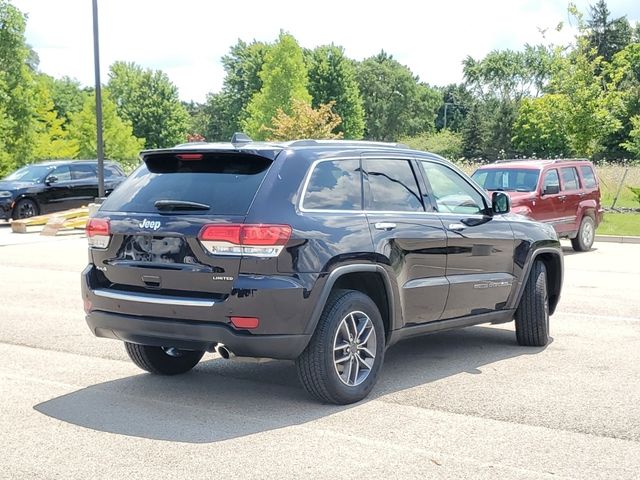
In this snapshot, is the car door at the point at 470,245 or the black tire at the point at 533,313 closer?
the car door at the point at 470,245

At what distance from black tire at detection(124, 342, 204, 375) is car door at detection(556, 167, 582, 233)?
1233 centimetres

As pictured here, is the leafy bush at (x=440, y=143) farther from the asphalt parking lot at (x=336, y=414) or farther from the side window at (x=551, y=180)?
the asphalt parking lot at (x=336, y=414)

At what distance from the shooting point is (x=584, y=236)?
19.1 meters

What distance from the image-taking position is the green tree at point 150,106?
304ft

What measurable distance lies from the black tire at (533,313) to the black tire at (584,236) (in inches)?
436

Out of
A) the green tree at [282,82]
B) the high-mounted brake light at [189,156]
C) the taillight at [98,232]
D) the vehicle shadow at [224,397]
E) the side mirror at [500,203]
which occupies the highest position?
the green tree at [282,82]

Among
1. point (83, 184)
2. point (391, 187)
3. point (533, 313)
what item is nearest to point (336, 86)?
point (83, 184)

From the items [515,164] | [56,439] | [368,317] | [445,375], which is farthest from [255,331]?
[515,164]

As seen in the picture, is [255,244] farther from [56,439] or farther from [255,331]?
[56,439]

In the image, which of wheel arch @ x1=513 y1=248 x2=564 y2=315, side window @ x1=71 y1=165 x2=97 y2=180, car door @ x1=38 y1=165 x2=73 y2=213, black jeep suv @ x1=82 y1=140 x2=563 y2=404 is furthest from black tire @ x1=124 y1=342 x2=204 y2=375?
side window @ x1=71 y1=165 x2=97 y2=180

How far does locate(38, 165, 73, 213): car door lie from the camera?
27.1 meters

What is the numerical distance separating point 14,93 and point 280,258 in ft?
151

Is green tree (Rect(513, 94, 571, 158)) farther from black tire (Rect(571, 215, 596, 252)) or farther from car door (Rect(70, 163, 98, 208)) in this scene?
black tire (Rect(571, 215, 596, 252))

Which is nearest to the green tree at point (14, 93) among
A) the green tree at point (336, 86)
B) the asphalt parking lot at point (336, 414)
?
the asphalt parking lot at point (336, 414)
